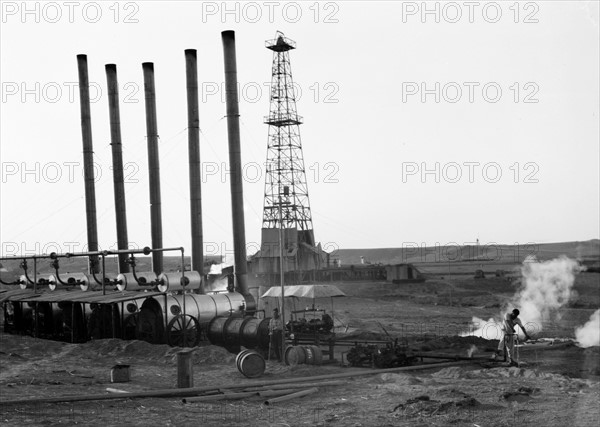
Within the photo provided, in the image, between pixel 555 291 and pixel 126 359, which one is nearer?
pixel 126 359

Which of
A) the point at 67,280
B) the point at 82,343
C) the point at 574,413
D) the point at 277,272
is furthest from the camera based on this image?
the point at 277,272

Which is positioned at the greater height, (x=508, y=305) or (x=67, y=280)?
(x=67, y=280)

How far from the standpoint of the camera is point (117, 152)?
41875 mm

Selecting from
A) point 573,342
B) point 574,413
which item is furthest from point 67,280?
point 574,413

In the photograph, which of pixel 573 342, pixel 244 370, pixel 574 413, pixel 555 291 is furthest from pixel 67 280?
pixel 555 291

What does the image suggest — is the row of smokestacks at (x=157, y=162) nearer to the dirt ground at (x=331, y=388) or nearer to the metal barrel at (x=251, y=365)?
the dirt ground at (x=331, y=388)

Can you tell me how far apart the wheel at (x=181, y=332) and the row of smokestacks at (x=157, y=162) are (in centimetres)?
671

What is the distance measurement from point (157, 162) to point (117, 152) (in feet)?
10.8

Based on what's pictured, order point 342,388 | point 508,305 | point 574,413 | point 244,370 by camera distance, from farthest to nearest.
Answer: point 508,305
point 244,370
point 342,388
point 574,413

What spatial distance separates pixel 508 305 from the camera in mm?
46125

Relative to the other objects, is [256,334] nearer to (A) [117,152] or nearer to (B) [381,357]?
(B) [381,357]

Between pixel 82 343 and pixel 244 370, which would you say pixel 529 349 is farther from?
pixel 82 343

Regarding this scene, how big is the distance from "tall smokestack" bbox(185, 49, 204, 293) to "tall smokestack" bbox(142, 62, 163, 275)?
3083 millimetres

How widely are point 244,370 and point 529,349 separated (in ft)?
31.6
